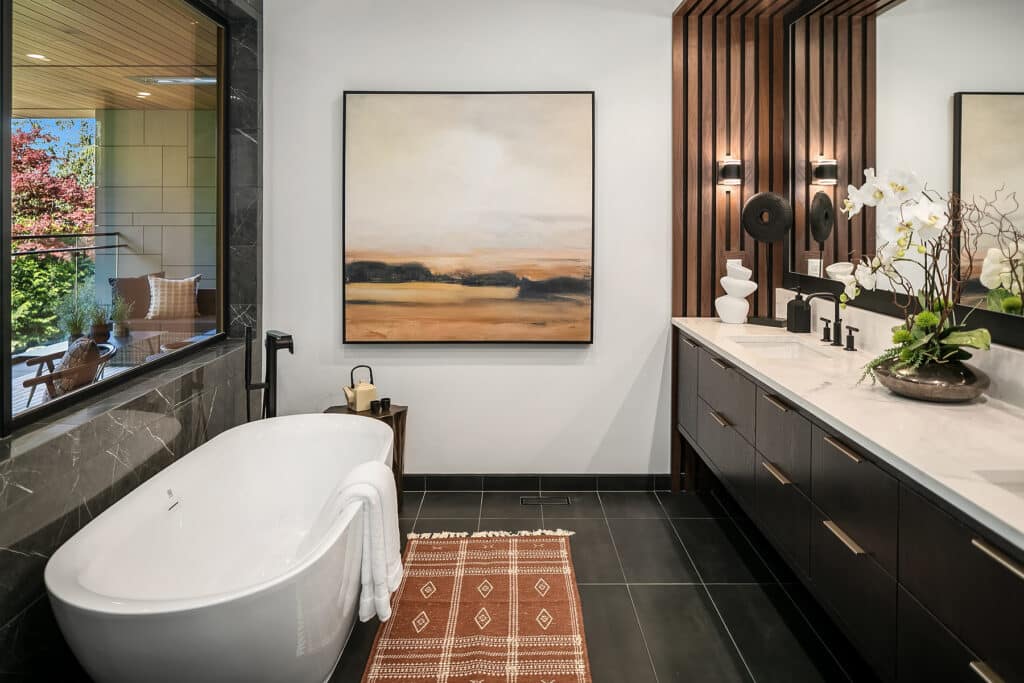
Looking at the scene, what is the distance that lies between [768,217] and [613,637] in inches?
87.1

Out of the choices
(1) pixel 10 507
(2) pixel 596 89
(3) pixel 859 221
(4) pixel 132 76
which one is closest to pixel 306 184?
(4) pixel 132 76

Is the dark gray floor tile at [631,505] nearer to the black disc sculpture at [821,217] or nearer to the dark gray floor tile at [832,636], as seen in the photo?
the dark gray floor tile at [832,636]

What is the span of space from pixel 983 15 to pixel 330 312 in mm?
3065

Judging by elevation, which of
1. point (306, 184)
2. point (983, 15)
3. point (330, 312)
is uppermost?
point (983, 15)

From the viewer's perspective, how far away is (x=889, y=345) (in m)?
2.89

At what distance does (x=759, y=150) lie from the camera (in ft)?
12.8

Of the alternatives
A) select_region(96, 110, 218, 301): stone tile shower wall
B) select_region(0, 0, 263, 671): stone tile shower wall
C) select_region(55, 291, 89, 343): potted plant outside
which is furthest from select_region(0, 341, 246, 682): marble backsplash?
select_region(96, 110, 218, 301): stone tile shower wall

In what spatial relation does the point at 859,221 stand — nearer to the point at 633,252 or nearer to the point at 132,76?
the point at 633,252

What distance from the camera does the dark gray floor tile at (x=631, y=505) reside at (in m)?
3.68

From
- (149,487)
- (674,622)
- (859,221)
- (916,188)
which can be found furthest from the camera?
(859,221)

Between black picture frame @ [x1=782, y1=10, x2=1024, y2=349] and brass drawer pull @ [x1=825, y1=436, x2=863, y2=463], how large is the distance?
1.93 feet

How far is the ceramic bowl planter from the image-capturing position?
82.7 inches

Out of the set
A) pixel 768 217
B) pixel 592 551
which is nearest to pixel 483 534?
pixel 592 551

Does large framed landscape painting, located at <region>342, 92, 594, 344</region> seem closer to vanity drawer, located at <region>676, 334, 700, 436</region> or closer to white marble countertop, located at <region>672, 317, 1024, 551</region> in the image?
vanity drawer, located at <region>676, 334, 700, 436</region>
